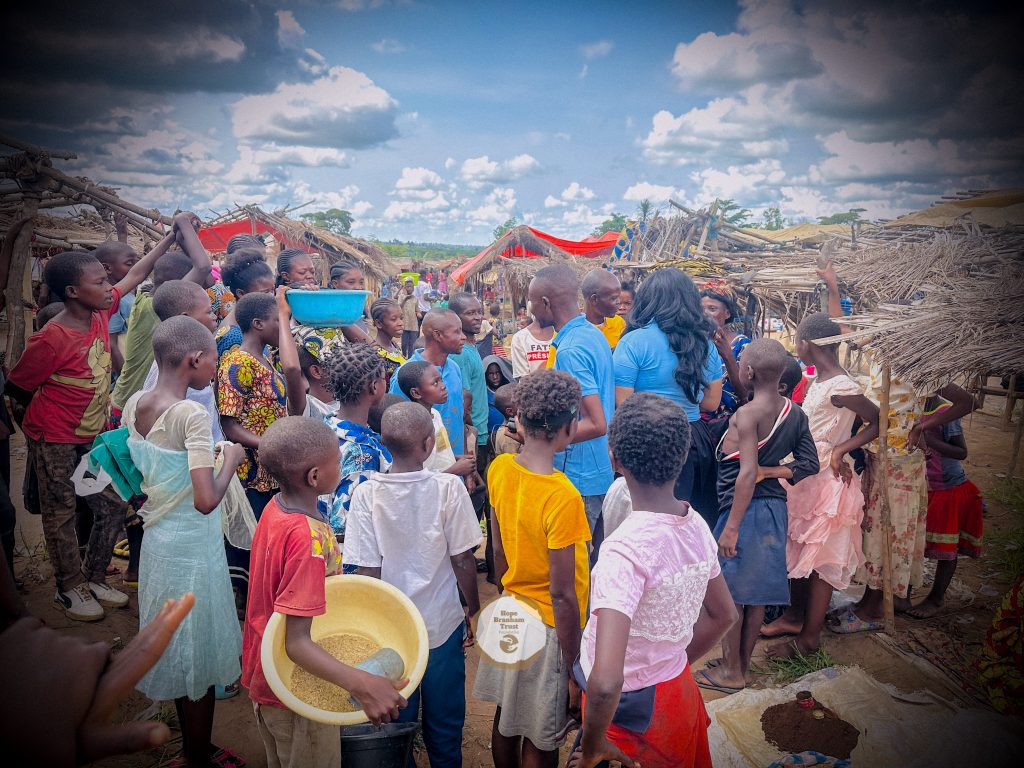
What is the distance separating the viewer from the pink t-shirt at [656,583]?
5.67ft

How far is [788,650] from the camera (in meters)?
3.58

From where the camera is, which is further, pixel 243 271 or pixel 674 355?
pixel 243 271

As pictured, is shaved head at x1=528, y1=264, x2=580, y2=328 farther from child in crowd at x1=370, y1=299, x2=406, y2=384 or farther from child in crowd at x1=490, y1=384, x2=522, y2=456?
child in crowd at x1=370, y1=299, x2=406, y2=384

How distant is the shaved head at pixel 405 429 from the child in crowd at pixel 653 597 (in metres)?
0.78

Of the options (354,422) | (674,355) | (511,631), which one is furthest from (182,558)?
(674,355)

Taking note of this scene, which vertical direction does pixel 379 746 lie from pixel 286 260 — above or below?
below

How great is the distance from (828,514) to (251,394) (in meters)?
3.53

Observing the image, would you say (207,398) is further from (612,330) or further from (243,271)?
(612,330)

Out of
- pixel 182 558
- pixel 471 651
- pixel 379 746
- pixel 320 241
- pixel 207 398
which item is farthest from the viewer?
pixel 320 241

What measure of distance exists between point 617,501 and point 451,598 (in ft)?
2.77

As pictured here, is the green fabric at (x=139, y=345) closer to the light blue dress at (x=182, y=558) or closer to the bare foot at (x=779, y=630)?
the light blue dress at (x=182, y=558)

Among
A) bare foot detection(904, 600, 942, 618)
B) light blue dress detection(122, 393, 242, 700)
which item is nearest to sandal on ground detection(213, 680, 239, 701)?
light blue dress detection(122, 393, 242, 700)

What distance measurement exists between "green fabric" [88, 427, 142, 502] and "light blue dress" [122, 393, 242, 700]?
0.17ft

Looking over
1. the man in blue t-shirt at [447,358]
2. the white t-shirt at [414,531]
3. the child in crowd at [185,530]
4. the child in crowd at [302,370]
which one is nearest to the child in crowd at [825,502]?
the man in blue t-shirt at [447,358]
